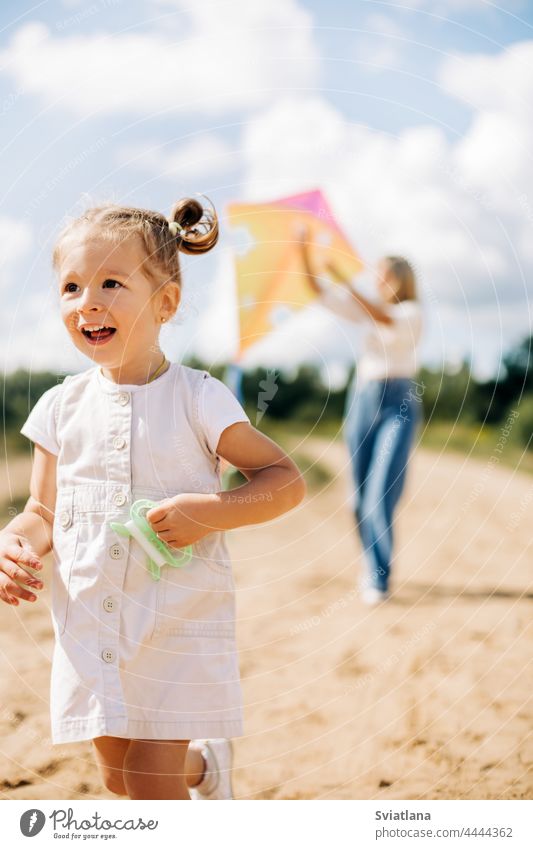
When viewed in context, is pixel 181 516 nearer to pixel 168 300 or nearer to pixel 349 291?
pixel 168 300

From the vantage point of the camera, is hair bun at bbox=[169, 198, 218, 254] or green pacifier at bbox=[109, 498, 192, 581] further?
hair bun at bbox=[169, 198, 218, 254]

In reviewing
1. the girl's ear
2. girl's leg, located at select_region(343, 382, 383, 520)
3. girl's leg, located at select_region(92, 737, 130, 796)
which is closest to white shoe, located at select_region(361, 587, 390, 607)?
girl's leg, located at select_region(343, 382, 383, 520)

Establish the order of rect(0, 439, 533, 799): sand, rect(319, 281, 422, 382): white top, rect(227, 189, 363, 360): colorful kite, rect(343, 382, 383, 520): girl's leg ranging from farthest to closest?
rect(343, 382, 383, 520): girl's leg
rect(319, 281, 422, 382): white top
rect(227, 189, 363, 360): colorful kite
rect(0, 439, 533, 799): sand

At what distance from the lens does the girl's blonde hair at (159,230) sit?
2.28 metres

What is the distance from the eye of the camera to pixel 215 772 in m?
2.66

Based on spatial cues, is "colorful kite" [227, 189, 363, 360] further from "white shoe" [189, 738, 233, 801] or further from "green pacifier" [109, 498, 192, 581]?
"green pacifier" [109, 498, 192, 581]

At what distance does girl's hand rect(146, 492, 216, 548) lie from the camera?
2.12 meters

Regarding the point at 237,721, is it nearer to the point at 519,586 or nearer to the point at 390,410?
the point at 390,410

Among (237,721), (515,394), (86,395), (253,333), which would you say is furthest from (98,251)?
(515,394)

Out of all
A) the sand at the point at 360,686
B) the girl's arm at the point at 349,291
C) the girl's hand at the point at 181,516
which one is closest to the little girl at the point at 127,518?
the girl's hand at the point at 181,516

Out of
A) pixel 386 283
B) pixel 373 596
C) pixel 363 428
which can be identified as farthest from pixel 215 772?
pixel 386 283

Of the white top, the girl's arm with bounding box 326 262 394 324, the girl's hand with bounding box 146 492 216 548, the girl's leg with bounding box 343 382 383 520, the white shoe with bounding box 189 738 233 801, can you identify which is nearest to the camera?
the girl's hand with bounding box 146 492 216 548

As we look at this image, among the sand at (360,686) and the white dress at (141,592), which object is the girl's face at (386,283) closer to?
the sand at (360,686)
